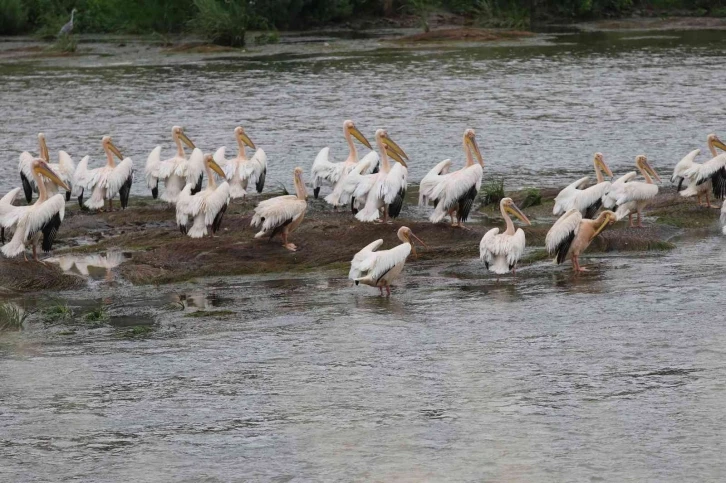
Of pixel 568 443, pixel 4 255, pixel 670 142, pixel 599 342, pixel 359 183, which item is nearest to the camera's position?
pixel 568 443

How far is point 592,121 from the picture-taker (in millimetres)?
21859

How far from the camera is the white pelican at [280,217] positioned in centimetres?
1241

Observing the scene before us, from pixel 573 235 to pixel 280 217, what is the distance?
2.74m

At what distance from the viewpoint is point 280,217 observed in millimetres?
12414

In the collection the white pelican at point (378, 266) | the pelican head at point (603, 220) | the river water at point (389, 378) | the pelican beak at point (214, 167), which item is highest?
the pelican beak at point (214, 167)

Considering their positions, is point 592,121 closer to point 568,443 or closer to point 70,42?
point 568,443

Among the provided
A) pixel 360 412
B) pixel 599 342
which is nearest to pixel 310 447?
pixel 360 412

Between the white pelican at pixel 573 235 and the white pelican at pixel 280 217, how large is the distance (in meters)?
2.37

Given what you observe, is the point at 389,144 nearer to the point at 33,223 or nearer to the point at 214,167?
the point at 214,167

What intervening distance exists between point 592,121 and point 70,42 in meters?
17.7

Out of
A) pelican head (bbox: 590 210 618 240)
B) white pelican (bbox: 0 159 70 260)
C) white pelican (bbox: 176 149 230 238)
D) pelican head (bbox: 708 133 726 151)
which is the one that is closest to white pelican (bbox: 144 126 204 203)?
white pelican (bbox: 176 149 230 238)

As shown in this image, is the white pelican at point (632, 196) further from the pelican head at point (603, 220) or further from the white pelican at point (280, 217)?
the white pelican at point (280, 217)

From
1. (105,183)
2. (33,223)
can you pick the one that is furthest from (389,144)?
(33,223)

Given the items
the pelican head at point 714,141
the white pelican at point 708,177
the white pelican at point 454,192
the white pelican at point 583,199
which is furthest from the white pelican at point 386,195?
the pelican head at point 714,141
